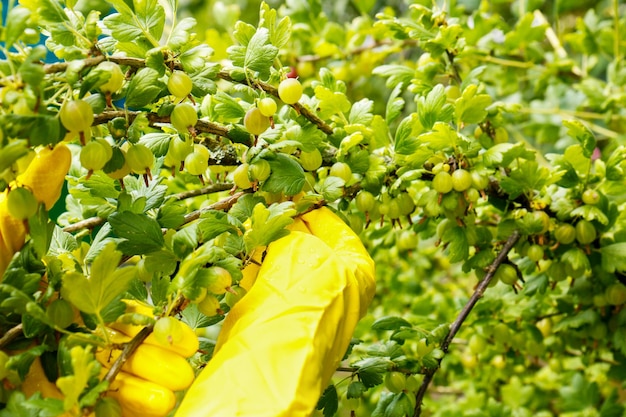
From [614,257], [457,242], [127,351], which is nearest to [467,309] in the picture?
[457,242]

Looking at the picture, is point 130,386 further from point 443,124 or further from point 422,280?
point 422,280

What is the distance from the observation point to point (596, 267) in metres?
0.79

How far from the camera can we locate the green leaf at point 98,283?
1.43 ft

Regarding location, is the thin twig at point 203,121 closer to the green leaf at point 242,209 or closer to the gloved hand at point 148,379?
Result: the green leaf at point 242,209

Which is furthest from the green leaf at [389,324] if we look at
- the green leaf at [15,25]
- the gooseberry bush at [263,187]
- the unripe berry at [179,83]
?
the green leaf at [15,25]

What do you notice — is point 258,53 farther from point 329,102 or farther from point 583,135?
point 583,135

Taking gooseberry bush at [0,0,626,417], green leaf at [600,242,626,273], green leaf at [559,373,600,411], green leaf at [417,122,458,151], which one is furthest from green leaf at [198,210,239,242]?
green leaf at [559,373,600,411]

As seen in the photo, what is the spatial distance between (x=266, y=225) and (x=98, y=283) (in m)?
0.13

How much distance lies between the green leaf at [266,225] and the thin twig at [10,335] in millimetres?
172

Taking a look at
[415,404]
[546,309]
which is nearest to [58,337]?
[415,404]

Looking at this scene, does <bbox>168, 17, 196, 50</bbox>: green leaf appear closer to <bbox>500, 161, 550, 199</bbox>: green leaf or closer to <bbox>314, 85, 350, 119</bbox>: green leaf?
<bbox>314, 85, 350, 119</bbox>: green leaf

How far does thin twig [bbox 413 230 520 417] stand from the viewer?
26.8 inches

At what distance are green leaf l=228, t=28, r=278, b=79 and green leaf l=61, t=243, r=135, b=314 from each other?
0.66 ft

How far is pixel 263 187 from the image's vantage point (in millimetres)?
569
